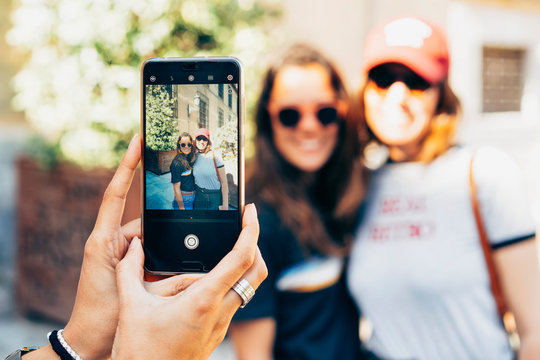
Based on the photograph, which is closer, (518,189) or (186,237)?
(186,237)

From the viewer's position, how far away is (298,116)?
1.95 meters

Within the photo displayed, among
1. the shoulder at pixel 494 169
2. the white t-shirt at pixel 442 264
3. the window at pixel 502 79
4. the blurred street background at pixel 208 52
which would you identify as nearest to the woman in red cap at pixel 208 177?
the white t-shirt at pixel 442 264

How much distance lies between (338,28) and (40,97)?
2413mm

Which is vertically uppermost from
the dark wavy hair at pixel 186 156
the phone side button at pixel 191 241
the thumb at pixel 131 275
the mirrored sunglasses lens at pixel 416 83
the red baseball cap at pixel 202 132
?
the mirrored sunglasses lens at pixel 416 83

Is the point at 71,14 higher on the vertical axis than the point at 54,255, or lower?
higher

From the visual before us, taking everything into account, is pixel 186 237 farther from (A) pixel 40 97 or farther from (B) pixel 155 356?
(A) pixel 40 97

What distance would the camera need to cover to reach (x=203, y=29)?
147 inches

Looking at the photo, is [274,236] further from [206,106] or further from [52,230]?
[52,230]

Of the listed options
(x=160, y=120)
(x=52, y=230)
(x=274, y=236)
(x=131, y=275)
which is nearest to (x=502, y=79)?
(x=274, y=236)

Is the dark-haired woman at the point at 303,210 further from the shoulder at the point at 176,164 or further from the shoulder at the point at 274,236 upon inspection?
the shoulder at the point at 176,164

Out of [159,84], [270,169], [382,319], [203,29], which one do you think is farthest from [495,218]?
[203,29]

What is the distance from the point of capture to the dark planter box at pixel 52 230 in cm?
363

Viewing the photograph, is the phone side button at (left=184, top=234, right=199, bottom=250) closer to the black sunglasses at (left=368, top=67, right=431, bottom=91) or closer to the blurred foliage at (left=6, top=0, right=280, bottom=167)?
the black sunglasses at (left=368, top=67, right=431, bottom=91)

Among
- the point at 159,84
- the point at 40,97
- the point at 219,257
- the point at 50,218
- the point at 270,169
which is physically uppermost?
the point at 40,97
